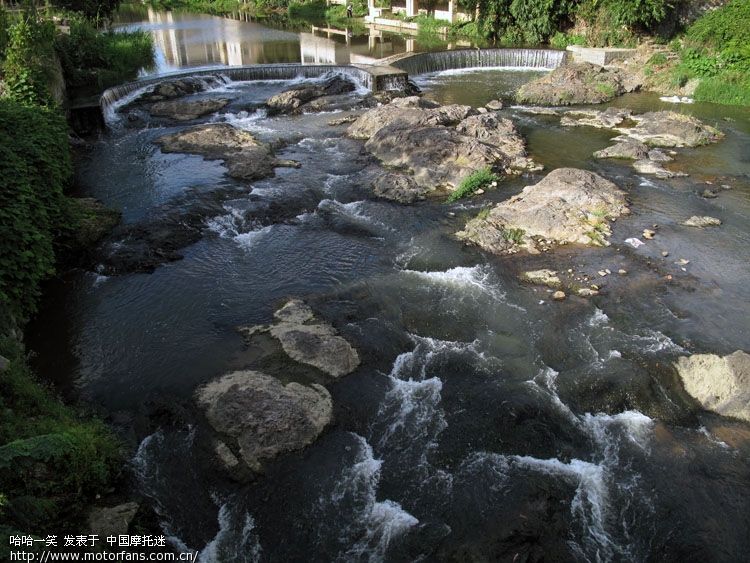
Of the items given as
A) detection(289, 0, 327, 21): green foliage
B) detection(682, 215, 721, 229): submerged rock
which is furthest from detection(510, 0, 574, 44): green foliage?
detection(682, 215, 721, 229): submerged rock

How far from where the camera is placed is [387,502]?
7273 mm

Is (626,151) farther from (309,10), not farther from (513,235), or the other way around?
(309,10)

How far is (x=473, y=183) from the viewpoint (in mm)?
16141

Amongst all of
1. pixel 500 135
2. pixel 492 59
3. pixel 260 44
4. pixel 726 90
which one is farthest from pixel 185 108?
pixel 726 90

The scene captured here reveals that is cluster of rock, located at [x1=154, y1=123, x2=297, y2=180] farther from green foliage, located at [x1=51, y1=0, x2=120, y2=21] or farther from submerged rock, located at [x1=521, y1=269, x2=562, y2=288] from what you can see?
green foliage, located at [x1=51, y1=0, x2=120, y2=21]

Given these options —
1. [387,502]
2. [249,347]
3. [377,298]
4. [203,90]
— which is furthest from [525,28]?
[387,502]

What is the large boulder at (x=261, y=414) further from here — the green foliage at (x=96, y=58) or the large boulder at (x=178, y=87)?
the green foliage at (x=96, y=58)

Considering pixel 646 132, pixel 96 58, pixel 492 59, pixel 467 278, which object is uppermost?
pixel 96 58

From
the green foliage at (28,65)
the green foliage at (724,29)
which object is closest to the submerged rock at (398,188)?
the green foliage at (28,65)

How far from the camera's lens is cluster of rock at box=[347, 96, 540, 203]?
54.1 ft

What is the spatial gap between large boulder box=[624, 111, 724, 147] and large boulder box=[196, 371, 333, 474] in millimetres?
16917

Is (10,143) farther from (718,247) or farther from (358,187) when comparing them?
(718,247)

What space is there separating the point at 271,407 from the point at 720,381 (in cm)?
720

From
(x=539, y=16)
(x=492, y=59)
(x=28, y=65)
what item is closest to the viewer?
(x=28, y=65)
